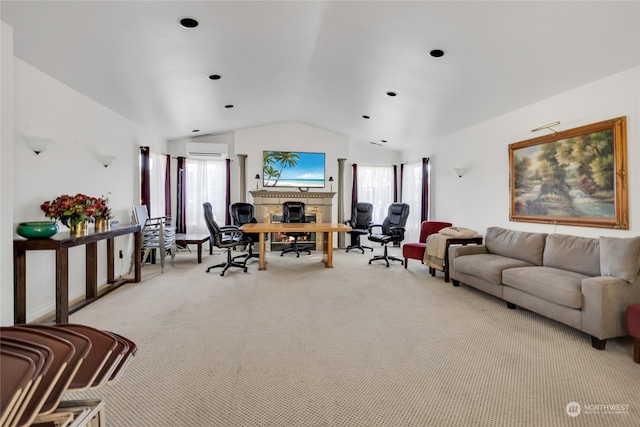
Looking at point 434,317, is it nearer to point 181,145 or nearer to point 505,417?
point 505,417

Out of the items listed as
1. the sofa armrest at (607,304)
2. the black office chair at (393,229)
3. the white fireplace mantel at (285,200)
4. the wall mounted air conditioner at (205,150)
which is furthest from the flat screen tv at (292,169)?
the sofa armrest at (607,304)

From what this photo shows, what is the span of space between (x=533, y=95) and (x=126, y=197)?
5.94 meters

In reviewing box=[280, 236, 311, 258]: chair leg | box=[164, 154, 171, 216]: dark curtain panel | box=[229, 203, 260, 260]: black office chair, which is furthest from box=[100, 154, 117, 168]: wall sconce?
box=[280, 236, 311, 258]: chair leg

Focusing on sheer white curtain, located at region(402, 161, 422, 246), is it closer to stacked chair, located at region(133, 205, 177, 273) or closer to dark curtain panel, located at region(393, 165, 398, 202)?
dark curtain panel, located at region(393, 165, 398, 202)

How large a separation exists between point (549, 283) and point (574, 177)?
4.76ft

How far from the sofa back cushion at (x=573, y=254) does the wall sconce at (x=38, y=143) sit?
208 inches

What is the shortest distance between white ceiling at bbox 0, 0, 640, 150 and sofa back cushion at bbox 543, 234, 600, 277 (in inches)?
66.2

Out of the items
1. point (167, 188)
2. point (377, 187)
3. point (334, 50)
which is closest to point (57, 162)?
point (334, 50)

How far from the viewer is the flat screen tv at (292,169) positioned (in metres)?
7.19

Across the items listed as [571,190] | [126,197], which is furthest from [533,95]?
[126,197]

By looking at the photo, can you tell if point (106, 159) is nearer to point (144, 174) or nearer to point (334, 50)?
point (144, 174)

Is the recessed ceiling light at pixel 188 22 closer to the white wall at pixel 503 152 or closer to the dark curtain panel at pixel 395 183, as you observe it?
the white wall at pixel 503 152

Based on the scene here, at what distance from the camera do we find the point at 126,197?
4.94m

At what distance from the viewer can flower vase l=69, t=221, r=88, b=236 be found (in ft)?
10.1
